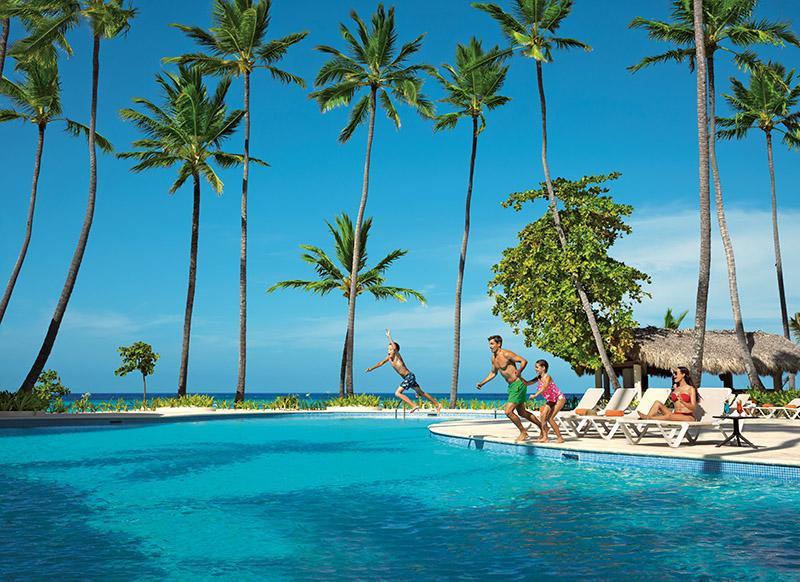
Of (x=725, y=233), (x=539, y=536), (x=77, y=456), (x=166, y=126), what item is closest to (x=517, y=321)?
(x=725, y=233)

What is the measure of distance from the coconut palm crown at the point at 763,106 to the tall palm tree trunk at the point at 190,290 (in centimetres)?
2298

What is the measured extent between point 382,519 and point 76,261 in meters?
18.4

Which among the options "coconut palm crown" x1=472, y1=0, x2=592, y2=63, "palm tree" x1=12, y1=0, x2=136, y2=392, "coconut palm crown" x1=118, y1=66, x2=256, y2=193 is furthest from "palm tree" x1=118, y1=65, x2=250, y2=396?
"coconut palm crown" x1=472, y1=0, x2=592, y2=63

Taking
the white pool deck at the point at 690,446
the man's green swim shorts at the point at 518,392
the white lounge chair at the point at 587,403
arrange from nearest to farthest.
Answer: the white pool deck at the point at 690,446 < the man's green swim shorts at the point at 518,392 < the white lounge chair at the point at 587,403

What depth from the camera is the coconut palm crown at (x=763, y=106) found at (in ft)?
105

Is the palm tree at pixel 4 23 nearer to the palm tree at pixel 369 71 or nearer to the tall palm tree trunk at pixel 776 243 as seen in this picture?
the palm tree at pixel 369 71

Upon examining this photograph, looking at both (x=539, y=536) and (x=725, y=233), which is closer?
(x=539, y=536)

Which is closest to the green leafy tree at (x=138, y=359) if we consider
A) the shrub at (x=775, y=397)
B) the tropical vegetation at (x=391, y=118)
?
the tropical vegetation at (x=391, y=118)

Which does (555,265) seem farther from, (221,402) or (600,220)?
(221,402)

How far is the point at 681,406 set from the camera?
11.0 metres

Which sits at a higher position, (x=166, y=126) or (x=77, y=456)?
(x=166, y=126)

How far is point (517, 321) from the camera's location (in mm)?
26219

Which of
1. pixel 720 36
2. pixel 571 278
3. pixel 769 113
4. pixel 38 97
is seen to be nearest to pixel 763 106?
pixel 769 113

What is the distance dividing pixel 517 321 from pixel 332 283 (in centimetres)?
975
